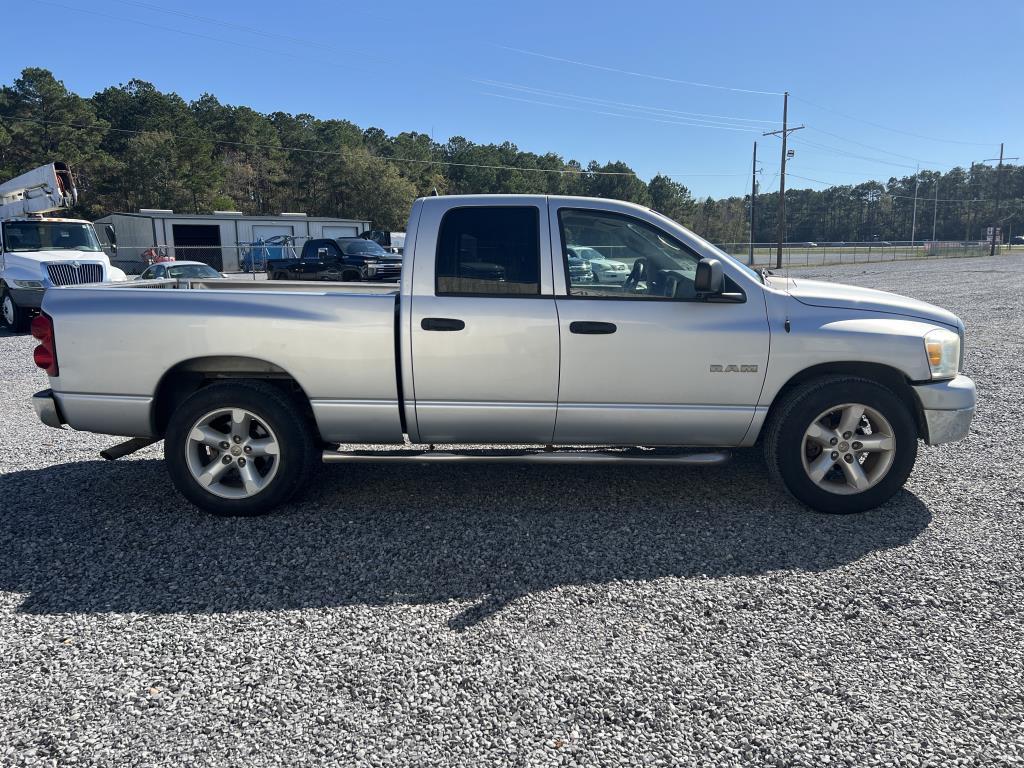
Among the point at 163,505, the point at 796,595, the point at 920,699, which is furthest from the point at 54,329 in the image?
the point at 920,699

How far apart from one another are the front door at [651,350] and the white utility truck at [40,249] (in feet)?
43.9

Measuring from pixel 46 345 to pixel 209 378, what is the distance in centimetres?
95

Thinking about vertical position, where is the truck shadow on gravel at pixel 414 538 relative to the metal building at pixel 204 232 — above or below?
below

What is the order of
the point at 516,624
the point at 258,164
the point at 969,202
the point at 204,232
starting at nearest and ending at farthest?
the point at 516,624 → the point at 204,232 → the point at 258,164 → the point at 969,202

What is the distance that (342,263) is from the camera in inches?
985

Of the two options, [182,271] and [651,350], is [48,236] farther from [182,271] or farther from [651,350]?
[651,350]

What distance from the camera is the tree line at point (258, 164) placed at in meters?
59.1

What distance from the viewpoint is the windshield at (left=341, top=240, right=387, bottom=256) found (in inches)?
1006

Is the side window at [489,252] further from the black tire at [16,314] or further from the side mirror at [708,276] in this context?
the black tire at [16,314]

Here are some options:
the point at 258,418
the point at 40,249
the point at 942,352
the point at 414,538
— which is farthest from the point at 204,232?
the point at 942,352

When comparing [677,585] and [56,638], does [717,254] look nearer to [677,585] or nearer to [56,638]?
[677,585]

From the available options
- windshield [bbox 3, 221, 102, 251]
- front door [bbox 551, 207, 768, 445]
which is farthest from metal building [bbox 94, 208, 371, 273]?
front door [bbox 551, 207, 768, 445]

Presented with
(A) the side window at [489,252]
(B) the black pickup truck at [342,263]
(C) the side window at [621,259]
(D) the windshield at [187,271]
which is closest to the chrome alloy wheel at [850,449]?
(C) the side window at [621,259]

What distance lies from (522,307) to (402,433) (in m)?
1.10
